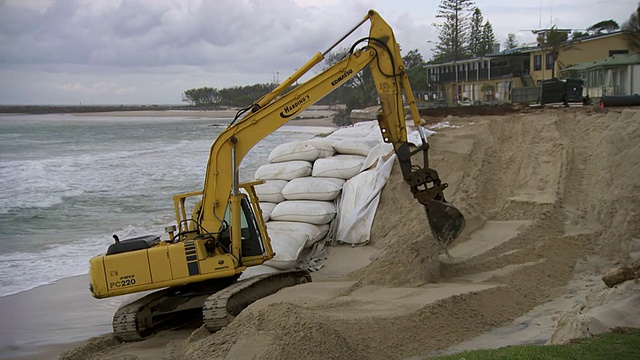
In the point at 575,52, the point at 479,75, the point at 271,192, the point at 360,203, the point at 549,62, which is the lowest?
the point at 360,203

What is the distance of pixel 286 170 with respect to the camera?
501 inches

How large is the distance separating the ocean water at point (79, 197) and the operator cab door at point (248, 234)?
208 inches

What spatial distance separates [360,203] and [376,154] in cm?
145

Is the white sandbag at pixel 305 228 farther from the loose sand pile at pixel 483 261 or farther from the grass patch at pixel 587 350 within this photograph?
the grass patch at pixel 587 350

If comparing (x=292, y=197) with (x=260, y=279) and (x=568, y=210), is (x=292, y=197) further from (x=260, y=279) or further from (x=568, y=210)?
(x=568, y=210)

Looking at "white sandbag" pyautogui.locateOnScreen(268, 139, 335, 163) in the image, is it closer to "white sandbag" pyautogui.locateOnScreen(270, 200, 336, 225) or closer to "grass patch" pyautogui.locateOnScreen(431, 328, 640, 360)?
"white sandbag" pyautogui.locateOnScreen(270, 200, 336, 225)

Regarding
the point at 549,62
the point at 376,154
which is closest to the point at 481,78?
the point at 549,62

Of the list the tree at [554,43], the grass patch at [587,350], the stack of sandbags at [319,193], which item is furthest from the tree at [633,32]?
the grass patch at [587,350]

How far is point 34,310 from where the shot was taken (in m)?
10.4

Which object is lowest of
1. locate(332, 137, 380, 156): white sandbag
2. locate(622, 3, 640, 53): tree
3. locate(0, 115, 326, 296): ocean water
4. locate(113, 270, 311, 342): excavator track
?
locate(0, 115, 326, 296): ocean water

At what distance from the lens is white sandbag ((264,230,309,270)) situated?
10297 mm

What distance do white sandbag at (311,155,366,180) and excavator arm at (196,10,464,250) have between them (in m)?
4.08

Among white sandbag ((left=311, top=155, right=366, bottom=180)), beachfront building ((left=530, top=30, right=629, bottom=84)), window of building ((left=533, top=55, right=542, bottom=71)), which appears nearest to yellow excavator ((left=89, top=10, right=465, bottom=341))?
white sandbag ((left=311, top=155, right=366, bottom=180))

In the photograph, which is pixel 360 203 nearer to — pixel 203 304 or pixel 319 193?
pixel 319 193
